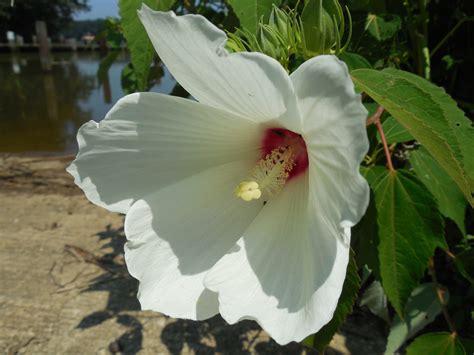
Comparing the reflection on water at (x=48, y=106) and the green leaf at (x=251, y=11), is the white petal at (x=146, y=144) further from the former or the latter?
the reflection on water at (x=48, y=106)

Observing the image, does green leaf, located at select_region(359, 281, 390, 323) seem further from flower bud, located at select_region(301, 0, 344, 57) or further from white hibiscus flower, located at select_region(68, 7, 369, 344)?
flower bud, located at select_region(301, 0, 344, 57)

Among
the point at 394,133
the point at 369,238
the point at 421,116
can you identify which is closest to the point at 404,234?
the point at 369,238

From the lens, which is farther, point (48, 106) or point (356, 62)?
point (48, 106)

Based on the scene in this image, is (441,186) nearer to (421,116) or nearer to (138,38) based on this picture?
(421,116)

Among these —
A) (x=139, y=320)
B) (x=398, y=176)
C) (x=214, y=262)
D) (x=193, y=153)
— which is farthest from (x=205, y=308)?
(x=139, y=320)

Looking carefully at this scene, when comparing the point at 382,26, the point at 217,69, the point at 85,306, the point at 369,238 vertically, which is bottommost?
the point at 85,306

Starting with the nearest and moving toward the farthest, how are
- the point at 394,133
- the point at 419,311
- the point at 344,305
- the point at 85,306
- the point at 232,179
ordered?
the point at 344,305, the point at 232,179, the point at 394,133, the point at 419,311, the point at 85,306

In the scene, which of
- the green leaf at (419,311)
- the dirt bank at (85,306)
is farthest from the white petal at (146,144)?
the dirt bank at (85,306)
